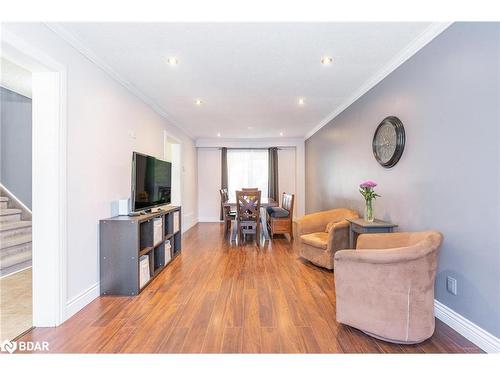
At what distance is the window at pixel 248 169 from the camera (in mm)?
7340

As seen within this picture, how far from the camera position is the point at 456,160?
6.02 feet

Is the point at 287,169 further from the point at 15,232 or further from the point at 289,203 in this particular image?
the point at 15,232

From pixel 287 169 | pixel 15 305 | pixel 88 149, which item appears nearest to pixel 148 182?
pixel 88 149

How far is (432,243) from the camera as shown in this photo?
1.67 meters

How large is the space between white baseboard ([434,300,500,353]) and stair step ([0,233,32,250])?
16.2ft

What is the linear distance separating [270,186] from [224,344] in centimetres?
567

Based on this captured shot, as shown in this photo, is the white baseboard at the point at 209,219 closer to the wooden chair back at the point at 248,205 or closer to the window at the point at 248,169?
the window at the point at 248,169

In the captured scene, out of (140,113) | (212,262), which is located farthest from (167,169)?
(212,262)

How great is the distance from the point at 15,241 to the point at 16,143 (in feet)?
4.92

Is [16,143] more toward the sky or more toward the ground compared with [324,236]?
more toward the sky

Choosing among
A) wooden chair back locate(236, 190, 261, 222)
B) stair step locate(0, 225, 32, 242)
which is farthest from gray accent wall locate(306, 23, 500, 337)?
stair step locate(0, 225, 32, 242)
